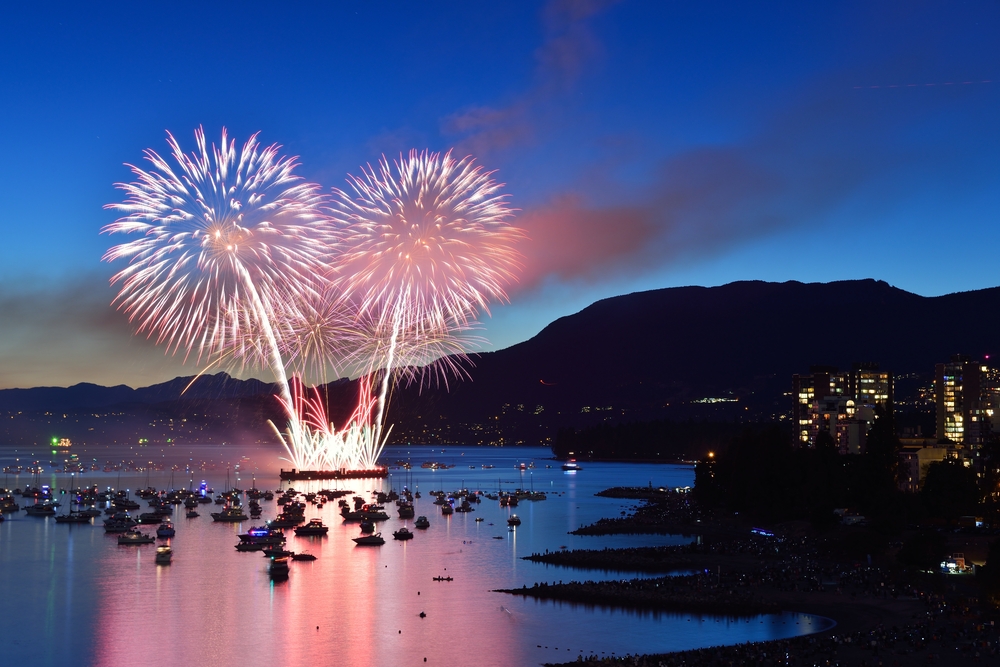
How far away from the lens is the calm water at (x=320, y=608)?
3525 centimetres

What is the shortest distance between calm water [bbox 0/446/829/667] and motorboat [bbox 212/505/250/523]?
21.1 feet

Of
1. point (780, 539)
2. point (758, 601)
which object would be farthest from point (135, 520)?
point (758, 601)

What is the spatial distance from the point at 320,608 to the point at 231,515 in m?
40.9

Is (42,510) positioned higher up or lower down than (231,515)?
higher up

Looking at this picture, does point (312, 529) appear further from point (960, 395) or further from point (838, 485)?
point (960, 395)

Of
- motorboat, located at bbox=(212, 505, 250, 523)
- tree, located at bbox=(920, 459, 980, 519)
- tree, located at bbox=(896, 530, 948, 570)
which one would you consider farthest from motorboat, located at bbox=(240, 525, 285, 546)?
tree, located at bbox=(920, 459, 980, 519)

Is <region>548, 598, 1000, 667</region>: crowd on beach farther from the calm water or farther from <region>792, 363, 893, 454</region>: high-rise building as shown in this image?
<region>792, 363, 893, 454</region>: high-rise building

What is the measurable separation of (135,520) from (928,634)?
59.6m

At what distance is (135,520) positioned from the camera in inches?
2995

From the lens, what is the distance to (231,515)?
81.4m

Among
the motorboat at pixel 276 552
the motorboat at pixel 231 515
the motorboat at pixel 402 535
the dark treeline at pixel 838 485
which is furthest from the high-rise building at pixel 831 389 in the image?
the motorboat at pixel 276 552

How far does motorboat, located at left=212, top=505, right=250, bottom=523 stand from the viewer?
8081cm

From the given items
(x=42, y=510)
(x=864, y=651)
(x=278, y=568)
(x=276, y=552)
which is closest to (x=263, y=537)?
(x=276, y=552)

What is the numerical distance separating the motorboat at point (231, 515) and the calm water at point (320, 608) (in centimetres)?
643
